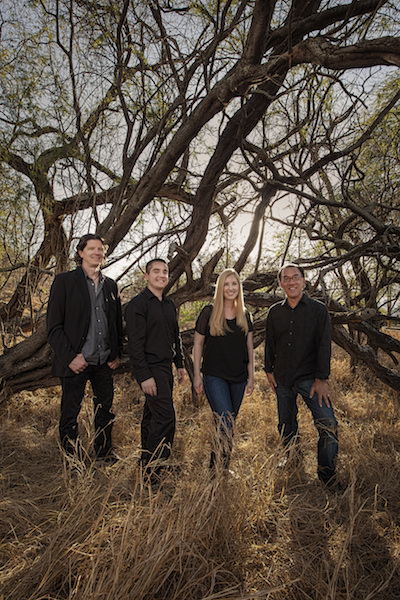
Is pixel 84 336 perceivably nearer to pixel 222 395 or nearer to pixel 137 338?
pixel 137 338

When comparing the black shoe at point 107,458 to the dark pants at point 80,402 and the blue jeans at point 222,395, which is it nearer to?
the dark pants at point 80,402

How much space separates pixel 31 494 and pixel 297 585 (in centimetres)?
196

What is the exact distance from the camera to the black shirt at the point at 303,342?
3203 mm

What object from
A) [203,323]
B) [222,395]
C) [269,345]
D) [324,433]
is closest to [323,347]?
[269,345]

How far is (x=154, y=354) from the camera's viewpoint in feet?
10.4

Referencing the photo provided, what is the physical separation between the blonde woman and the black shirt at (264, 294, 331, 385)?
325 millimetres

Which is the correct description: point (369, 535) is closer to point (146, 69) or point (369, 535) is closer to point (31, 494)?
point (31, 494)

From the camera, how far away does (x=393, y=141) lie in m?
5.42

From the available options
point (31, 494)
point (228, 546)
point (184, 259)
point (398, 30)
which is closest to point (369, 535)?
point (228, 546)

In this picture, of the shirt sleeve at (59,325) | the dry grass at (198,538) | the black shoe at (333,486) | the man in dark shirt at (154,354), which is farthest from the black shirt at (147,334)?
the black shoe at (333,486)

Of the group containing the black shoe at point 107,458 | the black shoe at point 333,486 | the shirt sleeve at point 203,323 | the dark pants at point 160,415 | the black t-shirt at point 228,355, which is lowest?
the black shoe at point 333,486

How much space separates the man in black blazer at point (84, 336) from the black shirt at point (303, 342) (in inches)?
64.5

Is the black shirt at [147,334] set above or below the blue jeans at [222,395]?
above

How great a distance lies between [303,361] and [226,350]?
28.9 inches
